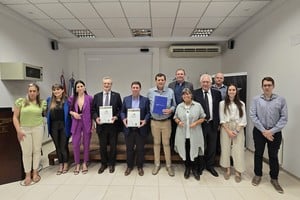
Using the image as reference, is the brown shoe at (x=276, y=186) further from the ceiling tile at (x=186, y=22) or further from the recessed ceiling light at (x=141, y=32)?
the recessed ceiling light at (x=141, y=32)

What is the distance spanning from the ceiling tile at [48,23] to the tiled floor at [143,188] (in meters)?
3.19

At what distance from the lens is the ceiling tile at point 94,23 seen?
4.80 metres

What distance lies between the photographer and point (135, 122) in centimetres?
349

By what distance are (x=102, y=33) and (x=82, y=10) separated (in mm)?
1614

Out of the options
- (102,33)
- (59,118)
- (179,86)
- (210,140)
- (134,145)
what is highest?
(102,33)

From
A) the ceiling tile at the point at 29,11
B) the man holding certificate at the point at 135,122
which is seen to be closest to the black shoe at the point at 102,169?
the man holding certificate at the point at 135,122

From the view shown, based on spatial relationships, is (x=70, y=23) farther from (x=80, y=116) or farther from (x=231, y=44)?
(x=231, y=44)

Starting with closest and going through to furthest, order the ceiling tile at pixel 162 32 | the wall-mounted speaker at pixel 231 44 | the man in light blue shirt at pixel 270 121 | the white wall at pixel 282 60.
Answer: the man in light blue shirt at pixel 270 121, the white wall at pixel 282 60, the ceiling tile at pixel 162 32, the wall-mounted speaker at pixel 231 44

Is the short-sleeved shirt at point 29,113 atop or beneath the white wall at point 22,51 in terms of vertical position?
beneath

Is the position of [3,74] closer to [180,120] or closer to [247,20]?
[180,120]

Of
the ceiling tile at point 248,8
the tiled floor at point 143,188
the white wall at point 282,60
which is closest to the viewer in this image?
the tiled floor at point 143,188

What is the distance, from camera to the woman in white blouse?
3262 millimetres

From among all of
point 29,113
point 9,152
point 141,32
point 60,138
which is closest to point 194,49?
point 141,32

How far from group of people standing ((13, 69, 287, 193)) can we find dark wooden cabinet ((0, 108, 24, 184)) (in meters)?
0.17
